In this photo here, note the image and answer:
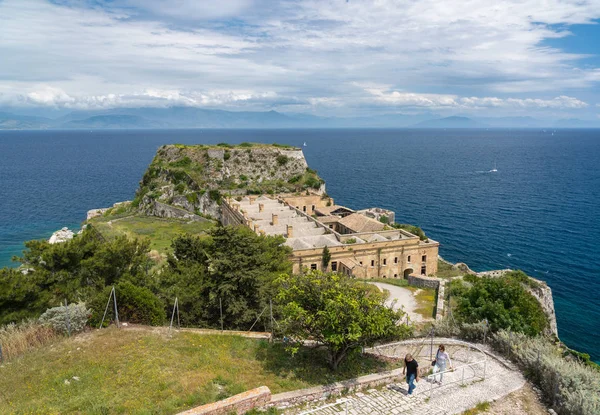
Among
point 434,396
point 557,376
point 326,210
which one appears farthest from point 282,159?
point 557,376

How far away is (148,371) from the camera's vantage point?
49.2 ft

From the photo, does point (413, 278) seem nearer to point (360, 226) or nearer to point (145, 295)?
point (360, 226)

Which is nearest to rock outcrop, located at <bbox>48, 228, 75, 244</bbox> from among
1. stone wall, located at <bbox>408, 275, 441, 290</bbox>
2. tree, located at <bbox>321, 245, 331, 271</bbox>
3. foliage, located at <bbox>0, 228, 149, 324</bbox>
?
foliage, located at <bbox>0, 228, 149, 324</bbox>

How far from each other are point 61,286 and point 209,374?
1390cm

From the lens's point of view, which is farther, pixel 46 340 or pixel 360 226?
pixel 360 226

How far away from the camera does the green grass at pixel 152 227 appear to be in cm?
5478

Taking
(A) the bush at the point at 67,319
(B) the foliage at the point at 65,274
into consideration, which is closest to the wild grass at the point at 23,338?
(A) the bush at the point at 67,319

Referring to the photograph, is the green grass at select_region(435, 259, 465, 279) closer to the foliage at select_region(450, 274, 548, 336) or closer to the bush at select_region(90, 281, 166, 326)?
the foliage at select_region(450, 274, 548, 336)

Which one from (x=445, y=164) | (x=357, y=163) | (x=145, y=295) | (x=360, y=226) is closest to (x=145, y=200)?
(x=360, y=226)

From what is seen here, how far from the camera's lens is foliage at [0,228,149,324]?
21.6 m

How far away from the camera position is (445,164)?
16800cm

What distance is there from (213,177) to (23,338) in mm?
60849

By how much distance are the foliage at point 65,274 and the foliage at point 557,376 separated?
21043 millimetres

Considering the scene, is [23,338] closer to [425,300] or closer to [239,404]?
[239,404]
